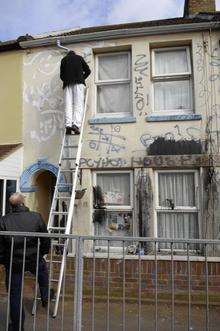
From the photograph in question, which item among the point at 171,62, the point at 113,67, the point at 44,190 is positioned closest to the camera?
the point at 171,62

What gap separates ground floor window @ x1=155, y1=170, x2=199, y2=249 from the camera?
877 cm

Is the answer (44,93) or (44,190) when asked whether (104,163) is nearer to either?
(44,190)

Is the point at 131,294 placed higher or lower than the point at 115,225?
lower

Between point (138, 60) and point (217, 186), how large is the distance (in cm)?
317

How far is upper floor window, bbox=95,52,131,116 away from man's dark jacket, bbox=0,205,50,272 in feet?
13.8

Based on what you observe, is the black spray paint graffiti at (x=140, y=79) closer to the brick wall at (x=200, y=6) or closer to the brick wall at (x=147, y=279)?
the brick wall at (x=147, y=279)

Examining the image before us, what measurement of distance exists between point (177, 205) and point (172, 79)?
2727 mm

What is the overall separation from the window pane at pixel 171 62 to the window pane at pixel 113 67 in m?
0.68

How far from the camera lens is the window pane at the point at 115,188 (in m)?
9.15

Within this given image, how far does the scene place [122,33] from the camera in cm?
947

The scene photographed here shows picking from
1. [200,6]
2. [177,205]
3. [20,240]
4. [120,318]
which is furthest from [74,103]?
[200,6]

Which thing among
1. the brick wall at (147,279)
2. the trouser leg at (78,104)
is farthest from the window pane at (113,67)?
the brick wall at (147,279)

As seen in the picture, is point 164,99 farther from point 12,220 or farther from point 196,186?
point 12,220

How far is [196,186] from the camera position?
877 cm
